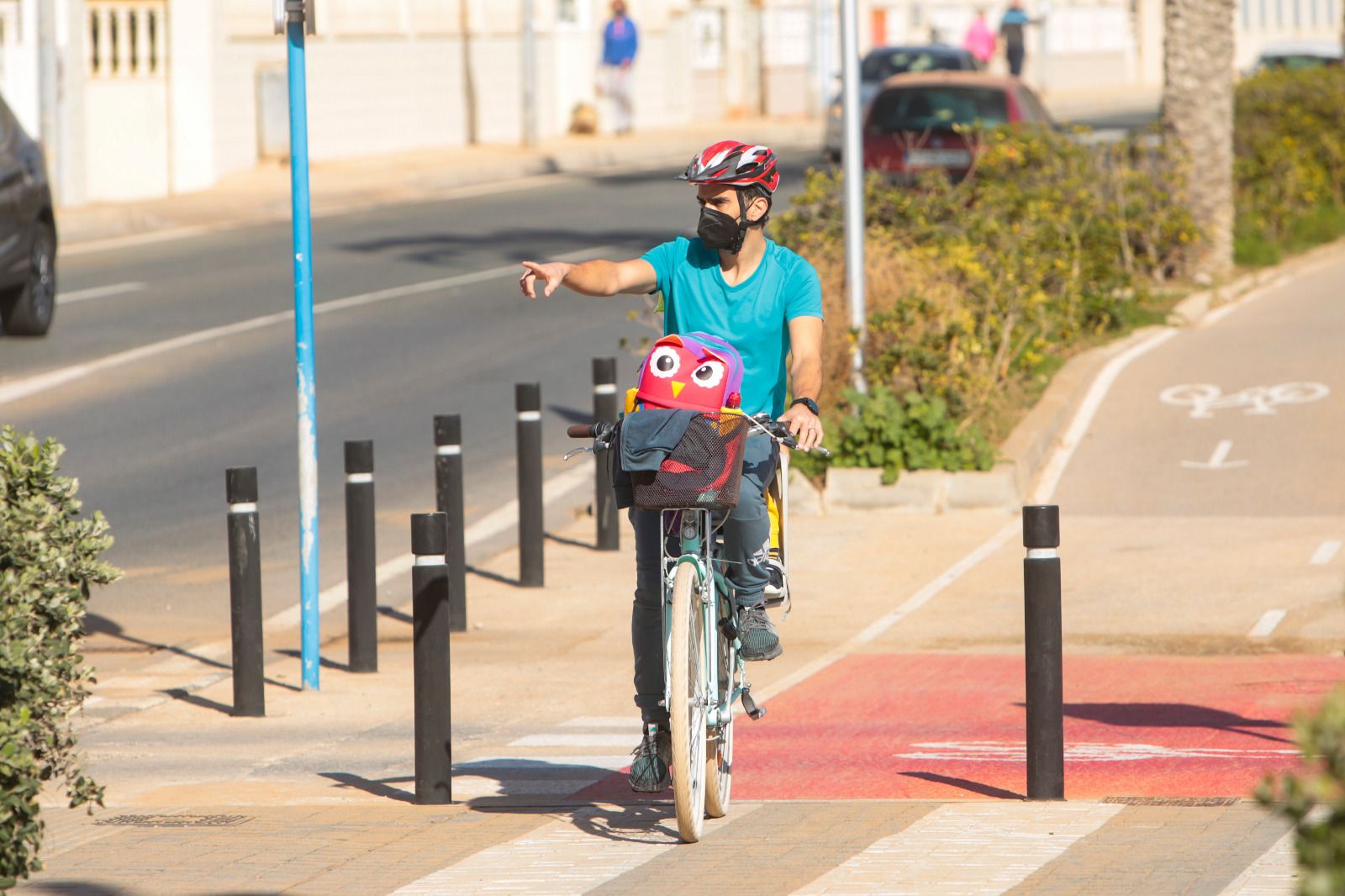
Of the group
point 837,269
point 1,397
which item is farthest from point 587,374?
point 1,397

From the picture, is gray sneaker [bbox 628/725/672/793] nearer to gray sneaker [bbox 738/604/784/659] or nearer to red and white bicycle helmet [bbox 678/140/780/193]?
gray sneaker [bbox 738/604/784/659]

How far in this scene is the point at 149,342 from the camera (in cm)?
1806

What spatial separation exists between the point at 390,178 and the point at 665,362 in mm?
26231

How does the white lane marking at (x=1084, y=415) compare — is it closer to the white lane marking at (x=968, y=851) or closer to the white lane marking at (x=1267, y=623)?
the white lane marking at (x=1267, y=623)

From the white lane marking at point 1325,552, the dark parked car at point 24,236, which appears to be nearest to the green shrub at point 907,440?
the white lane marking at point 1325,552

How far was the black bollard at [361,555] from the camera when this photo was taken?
9500 mm

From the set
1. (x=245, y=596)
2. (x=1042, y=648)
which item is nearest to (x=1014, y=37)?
(x=245, y=596)

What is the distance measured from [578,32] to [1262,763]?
116ft

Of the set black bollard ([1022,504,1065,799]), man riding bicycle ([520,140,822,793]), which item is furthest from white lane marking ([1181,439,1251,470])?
man riding bicycle ([520,140,822,793])

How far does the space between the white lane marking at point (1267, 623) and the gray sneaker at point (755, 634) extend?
3723mm

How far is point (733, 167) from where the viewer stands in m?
6.53

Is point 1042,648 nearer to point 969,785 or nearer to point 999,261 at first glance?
point 969,785

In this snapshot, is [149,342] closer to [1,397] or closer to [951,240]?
[1,397]

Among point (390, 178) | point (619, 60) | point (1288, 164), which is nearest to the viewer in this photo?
point (1288, 164)
